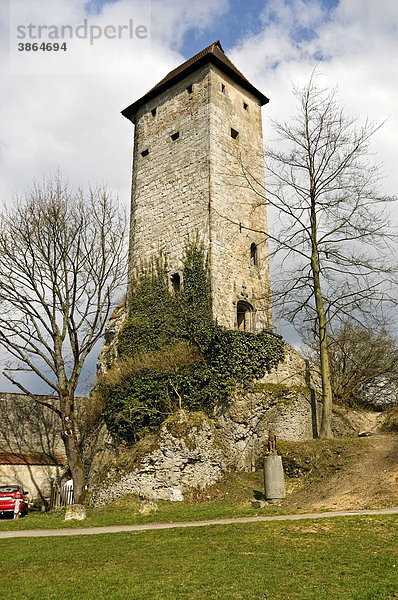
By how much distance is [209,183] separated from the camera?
19234 millimetres

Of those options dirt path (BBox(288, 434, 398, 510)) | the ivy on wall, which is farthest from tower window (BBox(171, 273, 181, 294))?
dirt path (BBox(288, 434, 398, 510))

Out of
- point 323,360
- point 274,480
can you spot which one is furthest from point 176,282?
point 274,480

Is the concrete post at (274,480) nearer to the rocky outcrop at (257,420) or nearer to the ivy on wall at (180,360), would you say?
the rocky outcrop at (257,420)

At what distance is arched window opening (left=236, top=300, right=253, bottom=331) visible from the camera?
19438mm

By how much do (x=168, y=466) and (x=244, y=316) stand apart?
7878 millimetres

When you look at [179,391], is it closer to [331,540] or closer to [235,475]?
[235,475]

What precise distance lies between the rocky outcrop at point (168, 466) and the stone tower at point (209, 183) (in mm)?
4724

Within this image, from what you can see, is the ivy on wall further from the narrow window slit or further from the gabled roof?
the gabled roof

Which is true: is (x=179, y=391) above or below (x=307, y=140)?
below

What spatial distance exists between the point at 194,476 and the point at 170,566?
6.94 m

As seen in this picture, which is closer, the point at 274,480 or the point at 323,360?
the point at 274,480

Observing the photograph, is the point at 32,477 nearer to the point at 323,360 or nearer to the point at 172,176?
the point at 323,360

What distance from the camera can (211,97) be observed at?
2047cm

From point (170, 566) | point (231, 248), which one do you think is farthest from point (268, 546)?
point (231, 248)
